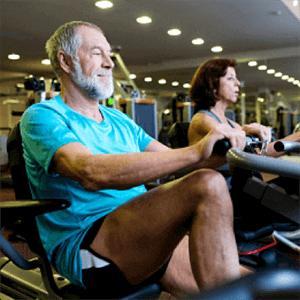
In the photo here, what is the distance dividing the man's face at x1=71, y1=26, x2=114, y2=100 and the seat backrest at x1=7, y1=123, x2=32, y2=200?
294 mm

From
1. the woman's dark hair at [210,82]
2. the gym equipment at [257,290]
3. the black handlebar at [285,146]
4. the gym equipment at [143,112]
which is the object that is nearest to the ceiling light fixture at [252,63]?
the gym equipment at [143,112]

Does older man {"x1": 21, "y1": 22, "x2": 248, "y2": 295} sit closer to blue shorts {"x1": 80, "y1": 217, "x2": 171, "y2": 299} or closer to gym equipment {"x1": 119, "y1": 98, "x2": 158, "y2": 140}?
blue shorts {"x1": 80, "y1": 217, "x2": 171, "y2": 299}

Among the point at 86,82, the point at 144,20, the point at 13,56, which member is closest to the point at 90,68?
the point at 86,82

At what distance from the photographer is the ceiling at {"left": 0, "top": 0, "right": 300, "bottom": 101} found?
16.6 feet

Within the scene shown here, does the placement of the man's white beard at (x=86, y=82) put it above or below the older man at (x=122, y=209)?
above

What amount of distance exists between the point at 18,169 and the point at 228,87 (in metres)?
1.63

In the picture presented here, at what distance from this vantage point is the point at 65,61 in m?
1.28

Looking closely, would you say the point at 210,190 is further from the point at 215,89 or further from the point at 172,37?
the point at 172,37

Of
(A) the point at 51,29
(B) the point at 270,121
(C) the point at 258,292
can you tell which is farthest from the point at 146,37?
(C) the point at 258,292

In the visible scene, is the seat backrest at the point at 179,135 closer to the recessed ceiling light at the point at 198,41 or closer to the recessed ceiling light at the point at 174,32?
the recessed ceiling light at the point at 174,32

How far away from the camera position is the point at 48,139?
3.35 feet

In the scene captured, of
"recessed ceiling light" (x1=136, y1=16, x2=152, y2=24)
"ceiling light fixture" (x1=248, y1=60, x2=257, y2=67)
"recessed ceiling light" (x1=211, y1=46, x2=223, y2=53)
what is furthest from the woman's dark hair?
"ceiling light fixture" (x1=248, y1=60, x2=257, y2=67)

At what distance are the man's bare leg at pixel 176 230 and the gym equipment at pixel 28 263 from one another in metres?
0.10

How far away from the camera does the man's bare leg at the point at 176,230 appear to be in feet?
2.59
